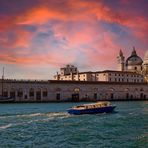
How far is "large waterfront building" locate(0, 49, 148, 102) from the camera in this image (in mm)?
60375

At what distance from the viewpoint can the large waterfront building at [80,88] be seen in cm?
6038

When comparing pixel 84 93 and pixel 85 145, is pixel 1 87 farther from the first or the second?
pixel 85 145

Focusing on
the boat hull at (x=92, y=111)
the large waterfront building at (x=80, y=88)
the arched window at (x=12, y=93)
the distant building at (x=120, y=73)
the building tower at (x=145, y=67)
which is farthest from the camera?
the building tower at (x=145, y=67)

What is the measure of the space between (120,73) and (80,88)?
685 inches

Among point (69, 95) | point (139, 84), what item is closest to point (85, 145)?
point (69, 95)

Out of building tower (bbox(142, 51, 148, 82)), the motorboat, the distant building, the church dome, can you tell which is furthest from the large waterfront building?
the motorboat

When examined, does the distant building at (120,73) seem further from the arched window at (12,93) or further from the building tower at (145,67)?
the arched window at (12,93)

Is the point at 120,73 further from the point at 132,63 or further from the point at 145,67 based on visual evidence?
the point at 132,63

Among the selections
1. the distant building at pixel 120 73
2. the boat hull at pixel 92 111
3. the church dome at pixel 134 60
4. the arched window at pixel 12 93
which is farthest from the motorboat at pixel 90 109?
the church dome at pixel 134 60

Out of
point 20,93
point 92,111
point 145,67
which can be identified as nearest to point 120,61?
point 145,67

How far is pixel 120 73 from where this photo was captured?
81.3 meters

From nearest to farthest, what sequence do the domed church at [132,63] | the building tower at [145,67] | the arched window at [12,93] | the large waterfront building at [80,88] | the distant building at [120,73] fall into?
the arched window at [12,93]
the large waterfront building at [80,88]
the distant building at [120,73]
the building tower at [145,67]
the domed church at [132,63]

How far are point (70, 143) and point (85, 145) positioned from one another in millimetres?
894

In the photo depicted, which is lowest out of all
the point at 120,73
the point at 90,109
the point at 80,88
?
the point at 90,109
